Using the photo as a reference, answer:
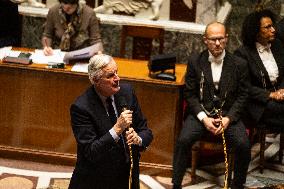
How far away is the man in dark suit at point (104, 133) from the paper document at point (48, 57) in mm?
1916

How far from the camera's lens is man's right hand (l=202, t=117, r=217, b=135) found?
4812mm

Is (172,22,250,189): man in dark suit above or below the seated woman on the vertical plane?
below

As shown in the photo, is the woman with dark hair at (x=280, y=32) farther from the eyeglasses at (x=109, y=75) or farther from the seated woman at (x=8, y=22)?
the eyeglasses at (x=109, y=75)

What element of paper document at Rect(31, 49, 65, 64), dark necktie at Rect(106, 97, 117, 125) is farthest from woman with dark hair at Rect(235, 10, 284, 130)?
dark necktie at Rect(106, 97, 117, 125)

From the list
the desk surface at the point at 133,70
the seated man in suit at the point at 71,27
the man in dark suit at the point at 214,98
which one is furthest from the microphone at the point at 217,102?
the seated man in suit at the point at 71,27

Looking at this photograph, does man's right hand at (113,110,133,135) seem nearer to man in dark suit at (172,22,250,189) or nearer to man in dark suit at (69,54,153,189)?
man in dark suit at (69,54,153,189)

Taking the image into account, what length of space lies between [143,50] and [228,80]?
63.3 inches

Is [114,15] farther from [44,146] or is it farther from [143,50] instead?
[44,146]

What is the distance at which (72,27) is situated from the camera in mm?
5715

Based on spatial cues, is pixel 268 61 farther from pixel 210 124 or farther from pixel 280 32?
pixel 210 124

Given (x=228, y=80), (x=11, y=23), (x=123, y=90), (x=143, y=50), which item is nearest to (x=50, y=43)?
(x=11, y=23)

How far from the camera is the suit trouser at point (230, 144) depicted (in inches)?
191

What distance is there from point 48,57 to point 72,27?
0.47m

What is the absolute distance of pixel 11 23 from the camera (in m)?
5.76
